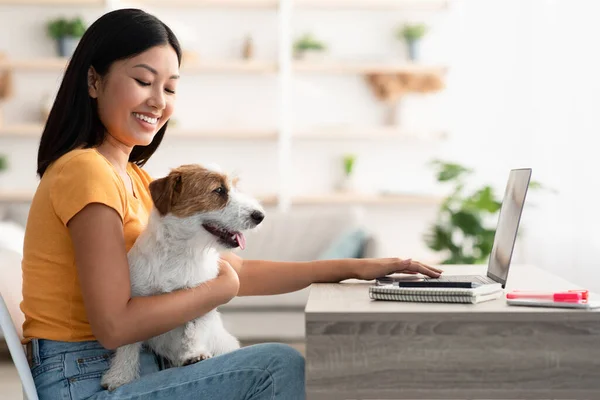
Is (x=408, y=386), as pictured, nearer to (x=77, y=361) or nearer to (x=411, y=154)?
(x=77, y=361)

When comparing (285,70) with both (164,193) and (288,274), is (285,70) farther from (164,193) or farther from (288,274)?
(164,193)

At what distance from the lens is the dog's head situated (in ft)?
5.56

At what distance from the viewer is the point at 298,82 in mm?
6281

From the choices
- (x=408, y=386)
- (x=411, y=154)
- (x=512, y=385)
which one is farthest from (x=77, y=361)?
(x=411, y=154)

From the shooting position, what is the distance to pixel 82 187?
1.55 metres

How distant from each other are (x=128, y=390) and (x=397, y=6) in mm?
4981

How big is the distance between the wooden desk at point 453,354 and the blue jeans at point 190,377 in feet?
0.61

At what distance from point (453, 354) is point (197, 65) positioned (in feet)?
16.0

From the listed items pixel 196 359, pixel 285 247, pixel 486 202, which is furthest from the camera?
pixel 486 202

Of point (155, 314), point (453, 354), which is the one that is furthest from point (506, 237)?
point (155, 314)

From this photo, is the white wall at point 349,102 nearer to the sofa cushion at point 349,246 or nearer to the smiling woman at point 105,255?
the sofa cushion at point 349,246

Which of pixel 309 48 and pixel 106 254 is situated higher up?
pixel 309 48

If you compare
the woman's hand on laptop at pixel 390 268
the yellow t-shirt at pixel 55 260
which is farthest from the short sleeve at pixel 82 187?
the woman's hand on laptop at pixel 390 268

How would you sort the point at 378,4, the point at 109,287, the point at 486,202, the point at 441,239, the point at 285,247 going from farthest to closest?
the point at 378,4, the point at 441,239, the point at 486,202, the point at 285,247, the point at 109,287
